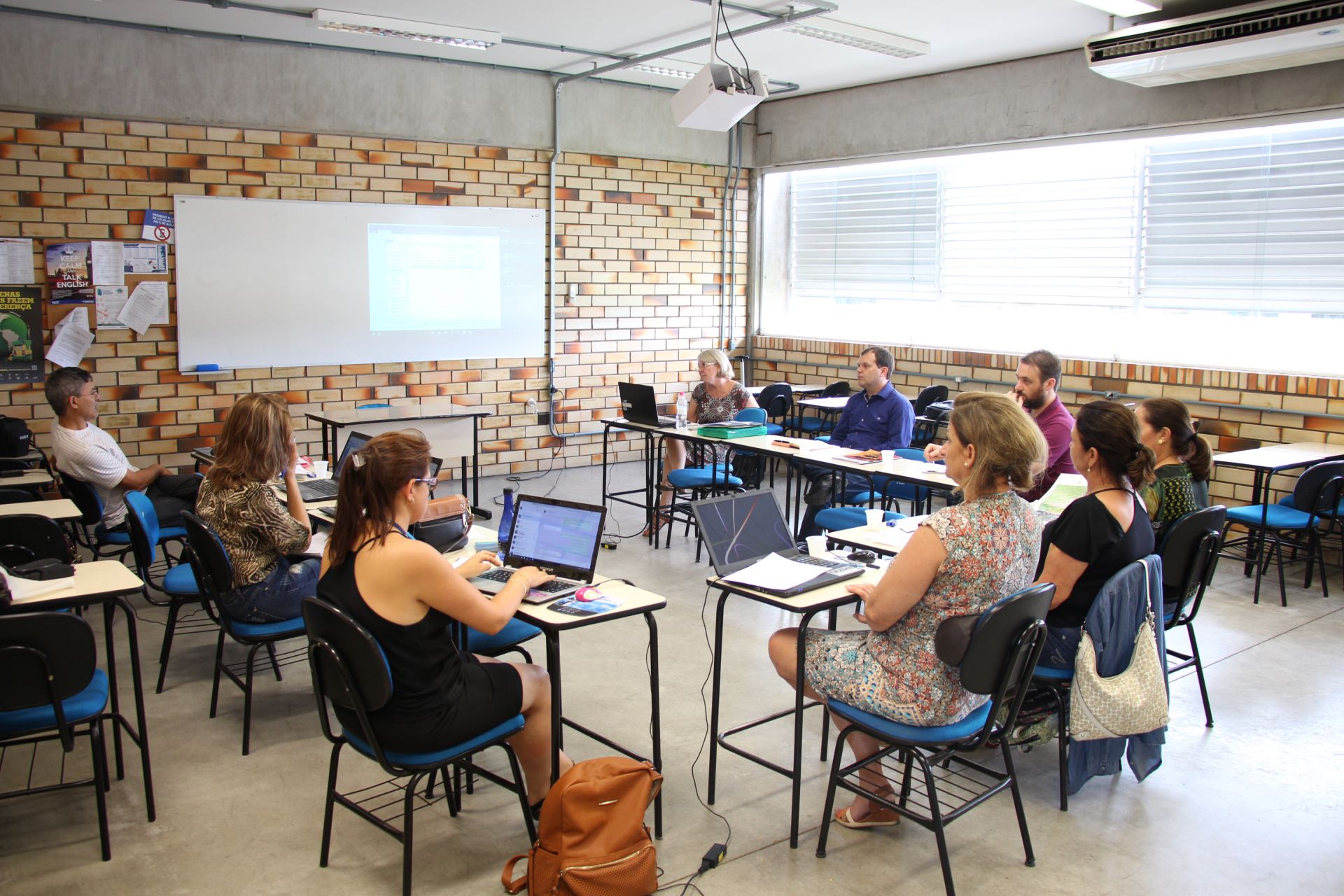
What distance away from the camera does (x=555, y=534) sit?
10.7ft

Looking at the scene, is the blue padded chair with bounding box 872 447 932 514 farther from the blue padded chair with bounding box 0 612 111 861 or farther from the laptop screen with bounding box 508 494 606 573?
the blue padded chair with bounding box 0 612 111 861

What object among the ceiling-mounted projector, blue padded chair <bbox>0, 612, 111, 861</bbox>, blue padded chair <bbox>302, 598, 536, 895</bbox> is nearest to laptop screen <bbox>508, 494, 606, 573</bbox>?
blue padded chair <bbox>302, 598, 536, 895</bbox>

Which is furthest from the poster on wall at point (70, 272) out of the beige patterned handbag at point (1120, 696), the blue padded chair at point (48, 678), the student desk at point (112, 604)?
the beige patterned handbag at point (1120, 696)

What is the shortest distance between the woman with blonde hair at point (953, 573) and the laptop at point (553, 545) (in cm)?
78

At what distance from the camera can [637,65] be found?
761 centimetres

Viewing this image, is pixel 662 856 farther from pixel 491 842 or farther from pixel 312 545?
pixel 312 545

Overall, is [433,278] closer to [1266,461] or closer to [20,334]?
[20,334]

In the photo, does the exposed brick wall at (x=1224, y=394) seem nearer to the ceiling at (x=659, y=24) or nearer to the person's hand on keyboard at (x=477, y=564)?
the ceiling at (x=659, y=24)

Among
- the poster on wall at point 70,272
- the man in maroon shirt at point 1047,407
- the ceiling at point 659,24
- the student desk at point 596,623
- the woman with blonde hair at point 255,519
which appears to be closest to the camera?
the student desk at point 596,623

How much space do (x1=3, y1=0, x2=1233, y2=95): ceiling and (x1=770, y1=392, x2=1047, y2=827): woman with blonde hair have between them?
13.1 feet

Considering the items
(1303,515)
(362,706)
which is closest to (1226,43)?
(1303,515)

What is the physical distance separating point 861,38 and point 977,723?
16.6ft

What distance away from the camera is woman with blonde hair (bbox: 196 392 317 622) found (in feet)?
12.2

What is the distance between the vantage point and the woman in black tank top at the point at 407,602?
2.61m
